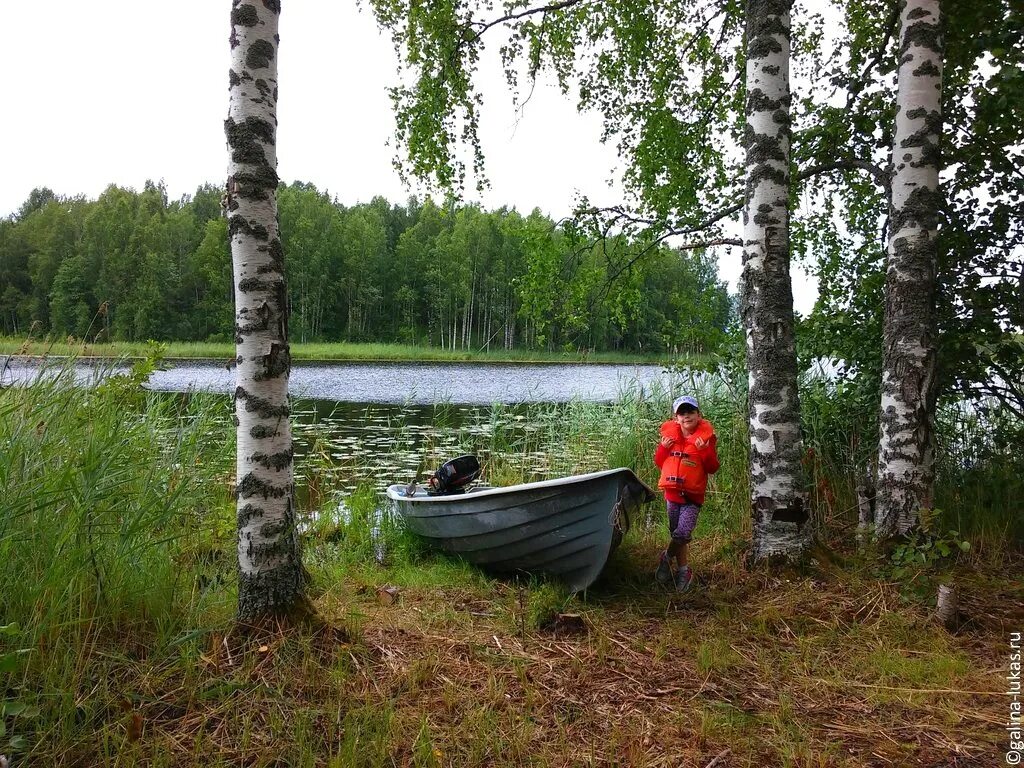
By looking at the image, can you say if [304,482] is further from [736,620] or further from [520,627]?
[736,620]

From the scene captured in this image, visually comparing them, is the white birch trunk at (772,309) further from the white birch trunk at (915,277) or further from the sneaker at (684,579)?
the white birch trunk at (915,277)

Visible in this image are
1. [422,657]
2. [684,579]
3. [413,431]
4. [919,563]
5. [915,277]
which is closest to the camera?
[422,657]

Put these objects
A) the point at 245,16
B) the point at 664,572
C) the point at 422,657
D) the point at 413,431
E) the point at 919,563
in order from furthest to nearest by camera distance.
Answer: the point at 413,431 < the point at 664,572 < the point at 919,563 < the point at 422,657 < the point at 245,16

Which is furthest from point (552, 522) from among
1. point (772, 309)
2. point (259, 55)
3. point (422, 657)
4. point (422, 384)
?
point (422, 384)

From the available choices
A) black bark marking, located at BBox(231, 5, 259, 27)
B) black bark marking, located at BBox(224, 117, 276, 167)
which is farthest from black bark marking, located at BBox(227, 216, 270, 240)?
black bark marking, located at BBox(231, 5, 259, 27)

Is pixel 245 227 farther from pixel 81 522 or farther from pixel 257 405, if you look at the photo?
pixel 81 522

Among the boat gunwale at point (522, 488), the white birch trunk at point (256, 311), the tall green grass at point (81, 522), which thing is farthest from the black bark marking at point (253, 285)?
the boat gunwale at point (522, 488)

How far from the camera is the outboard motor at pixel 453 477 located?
5848mm

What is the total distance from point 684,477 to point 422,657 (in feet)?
7.55

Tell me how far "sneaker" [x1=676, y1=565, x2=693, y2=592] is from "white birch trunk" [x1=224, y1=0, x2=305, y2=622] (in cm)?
273

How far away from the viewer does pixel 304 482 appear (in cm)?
854

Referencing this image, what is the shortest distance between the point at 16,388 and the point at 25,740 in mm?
2422

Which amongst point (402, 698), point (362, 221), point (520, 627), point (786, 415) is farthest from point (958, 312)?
point (362, 221)

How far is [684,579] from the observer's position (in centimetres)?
433
